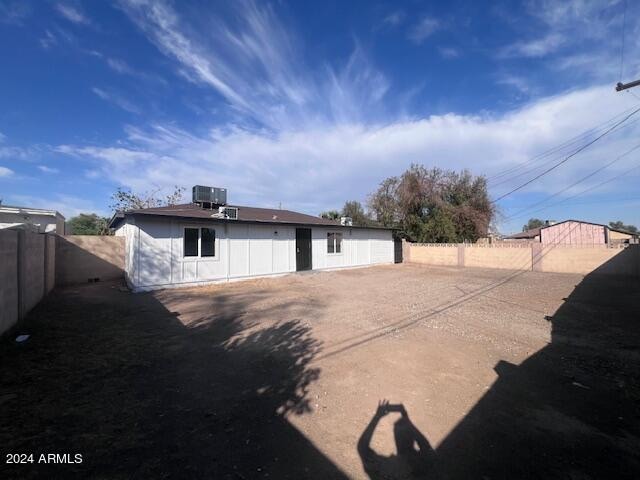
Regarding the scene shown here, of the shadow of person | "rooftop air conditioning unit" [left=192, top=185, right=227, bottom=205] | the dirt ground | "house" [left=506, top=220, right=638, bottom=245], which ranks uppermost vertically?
"rooftop air conditioning unit" [left=192, top=185, right=227, bottom=205]

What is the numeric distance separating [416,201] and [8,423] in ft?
81.9

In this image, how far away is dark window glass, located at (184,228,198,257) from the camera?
1139 cm

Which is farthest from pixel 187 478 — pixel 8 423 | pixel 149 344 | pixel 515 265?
pixel 515 265

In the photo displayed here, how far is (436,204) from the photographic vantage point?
24469 millimetres

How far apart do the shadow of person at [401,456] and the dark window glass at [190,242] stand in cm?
1032

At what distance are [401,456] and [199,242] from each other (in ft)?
35.8

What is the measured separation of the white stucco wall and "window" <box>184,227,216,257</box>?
16 centimetres

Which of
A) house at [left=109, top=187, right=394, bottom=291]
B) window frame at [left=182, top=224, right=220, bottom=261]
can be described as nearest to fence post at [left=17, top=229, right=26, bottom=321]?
house at [left=109, top=187, right=394, bottom=291]

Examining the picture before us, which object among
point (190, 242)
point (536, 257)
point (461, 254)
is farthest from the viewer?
point (461, 254)

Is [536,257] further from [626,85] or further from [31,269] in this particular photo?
[31,269]

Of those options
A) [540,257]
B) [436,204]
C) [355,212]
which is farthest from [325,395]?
[355,212]

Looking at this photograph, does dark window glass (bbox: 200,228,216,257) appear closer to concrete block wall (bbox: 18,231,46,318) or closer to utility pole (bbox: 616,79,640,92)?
concrete block wall (bbox: 18,231,46,318)

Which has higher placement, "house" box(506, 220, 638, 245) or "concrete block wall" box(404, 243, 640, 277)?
"house" box(506, 220, 638, 245)

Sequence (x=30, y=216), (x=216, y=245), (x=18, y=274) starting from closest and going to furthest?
(x=18, y=274)
(x=216, y=245)
(x=30, y=216)
